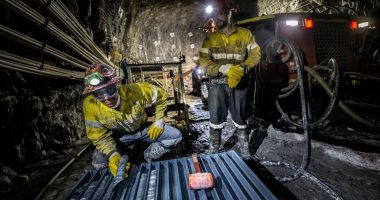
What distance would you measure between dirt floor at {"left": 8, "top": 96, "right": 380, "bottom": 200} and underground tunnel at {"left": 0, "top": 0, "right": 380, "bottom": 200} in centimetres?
2

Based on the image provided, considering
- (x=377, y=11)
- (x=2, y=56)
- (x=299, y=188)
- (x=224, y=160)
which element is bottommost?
(x=299, y=188)

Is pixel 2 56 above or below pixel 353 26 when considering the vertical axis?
below

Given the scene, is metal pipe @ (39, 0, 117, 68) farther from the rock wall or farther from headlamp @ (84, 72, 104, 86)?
headlamp @ (84, 72, 104, 86)

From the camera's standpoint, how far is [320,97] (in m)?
5.05

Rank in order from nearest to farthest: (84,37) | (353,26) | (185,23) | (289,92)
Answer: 1. (289,92)
2. (84,37)
3. (353,26)
4. (185,23)

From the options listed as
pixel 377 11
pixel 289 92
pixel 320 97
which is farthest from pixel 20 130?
pixel 377 11

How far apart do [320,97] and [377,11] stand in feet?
9.81

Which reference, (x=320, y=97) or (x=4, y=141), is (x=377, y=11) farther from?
(x=4, y=141)

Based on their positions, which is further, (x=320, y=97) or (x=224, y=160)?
(x=320, y=97)

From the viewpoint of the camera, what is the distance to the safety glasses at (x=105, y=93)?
238cm

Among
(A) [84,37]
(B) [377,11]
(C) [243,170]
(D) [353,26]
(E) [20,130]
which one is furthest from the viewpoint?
(B) [377,11]

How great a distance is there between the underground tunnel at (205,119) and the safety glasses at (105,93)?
11 millimetres

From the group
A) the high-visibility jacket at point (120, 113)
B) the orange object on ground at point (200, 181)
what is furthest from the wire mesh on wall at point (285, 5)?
the orange object on ground at point (200, 181)

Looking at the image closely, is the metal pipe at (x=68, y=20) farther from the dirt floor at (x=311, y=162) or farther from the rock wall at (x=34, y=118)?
the dirt floor at (x=311, y=162)
